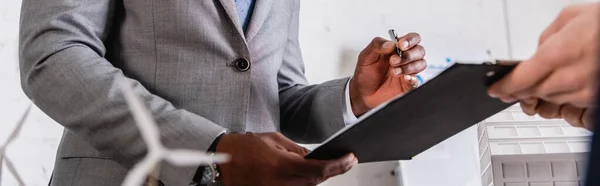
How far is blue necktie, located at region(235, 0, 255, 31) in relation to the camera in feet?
2.62

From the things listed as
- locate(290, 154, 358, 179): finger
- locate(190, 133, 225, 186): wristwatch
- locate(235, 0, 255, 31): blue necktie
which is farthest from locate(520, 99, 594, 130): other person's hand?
locate(235, 0, 255, 31): blue necktie

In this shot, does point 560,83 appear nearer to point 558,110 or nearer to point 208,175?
point 558,110

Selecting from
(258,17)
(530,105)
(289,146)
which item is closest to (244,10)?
(258,17)

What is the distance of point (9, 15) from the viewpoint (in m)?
1.30

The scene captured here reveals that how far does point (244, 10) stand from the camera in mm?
808

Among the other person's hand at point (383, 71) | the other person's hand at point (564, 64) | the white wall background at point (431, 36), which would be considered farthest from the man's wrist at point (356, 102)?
the white wall background at point (431, 36)

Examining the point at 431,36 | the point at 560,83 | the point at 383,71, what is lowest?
the point at 431,36

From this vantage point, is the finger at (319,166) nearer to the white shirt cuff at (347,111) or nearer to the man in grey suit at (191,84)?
the man in grey suit at (191,84)

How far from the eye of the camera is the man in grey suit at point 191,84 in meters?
0.58

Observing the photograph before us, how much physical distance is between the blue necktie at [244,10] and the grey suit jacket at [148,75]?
0.05 ft

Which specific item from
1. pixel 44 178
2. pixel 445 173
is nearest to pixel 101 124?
pixel 44 178

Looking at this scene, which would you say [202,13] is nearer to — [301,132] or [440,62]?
[301,132]

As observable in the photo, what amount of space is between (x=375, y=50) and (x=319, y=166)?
316 mm

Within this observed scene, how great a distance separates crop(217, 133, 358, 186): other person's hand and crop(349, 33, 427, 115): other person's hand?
296 millimetres
